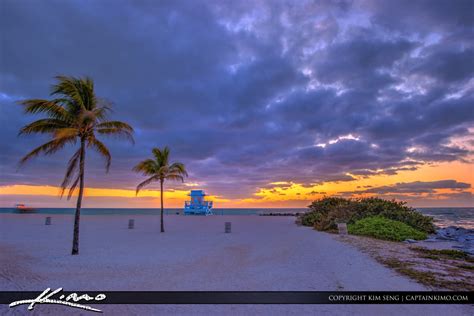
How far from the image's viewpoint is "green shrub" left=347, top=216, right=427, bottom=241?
56.7 ft

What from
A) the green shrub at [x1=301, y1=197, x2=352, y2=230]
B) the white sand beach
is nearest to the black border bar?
the white sand beach

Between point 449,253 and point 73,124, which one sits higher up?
point 73,124

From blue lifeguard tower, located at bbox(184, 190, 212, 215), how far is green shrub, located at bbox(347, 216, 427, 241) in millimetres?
41666

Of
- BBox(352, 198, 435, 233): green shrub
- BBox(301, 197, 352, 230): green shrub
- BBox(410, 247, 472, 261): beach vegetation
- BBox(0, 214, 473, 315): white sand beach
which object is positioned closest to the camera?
BBox(0, 214, 473, 315): white sand beach

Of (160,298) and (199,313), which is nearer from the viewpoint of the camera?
(199,313)

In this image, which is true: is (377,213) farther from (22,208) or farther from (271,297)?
(22,208)

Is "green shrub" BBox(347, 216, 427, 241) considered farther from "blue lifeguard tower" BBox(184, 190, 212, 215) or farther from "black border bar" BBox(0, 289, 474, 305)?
"blue lifeguard tower" BBox(184, 190, 212, 215)

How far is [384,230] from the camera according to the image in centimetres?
1786

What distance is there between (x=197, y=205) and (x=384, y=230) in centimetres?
4555

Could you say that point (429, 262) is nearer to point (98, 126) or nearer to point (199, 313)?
point (199, 313)

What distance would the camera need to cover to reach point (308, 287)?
24.3 feet

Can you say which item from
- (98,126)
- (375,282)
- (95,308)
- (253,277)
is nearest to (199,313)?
(95,308)

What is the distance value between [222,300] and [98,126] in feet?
34.7

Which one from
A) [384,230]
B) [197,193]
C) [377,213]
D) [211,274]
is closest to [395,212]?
[377,213]
